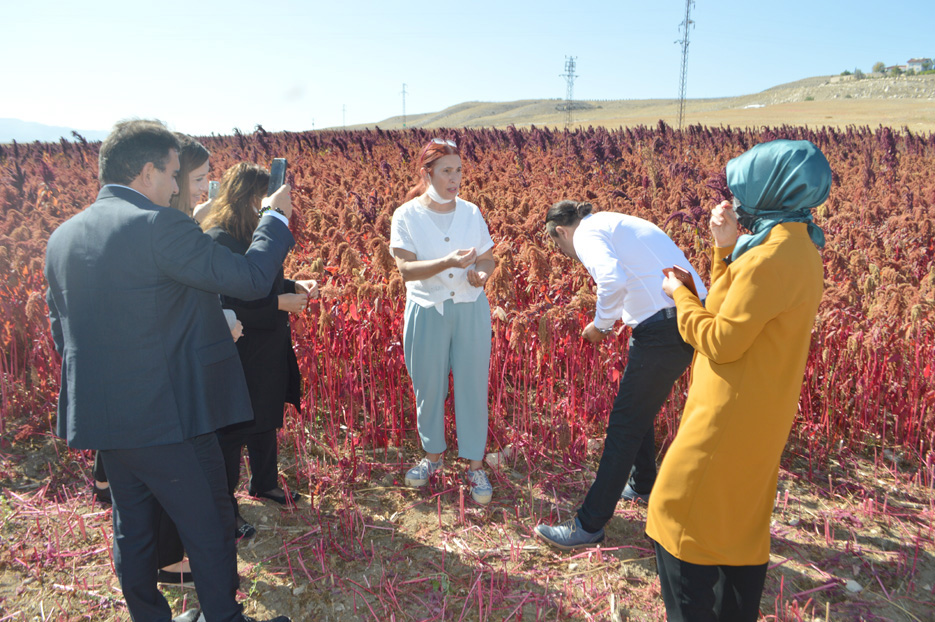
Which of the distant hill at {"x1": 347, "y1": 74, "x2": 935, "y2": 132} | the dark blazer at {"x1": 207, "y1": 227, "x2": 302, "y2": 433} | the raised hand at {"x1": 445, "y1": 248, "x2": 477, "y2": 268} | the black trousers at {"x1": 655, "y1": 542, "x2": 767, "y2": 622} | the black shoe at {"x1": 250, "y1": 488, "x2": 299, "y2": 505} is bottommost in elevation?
the black shoe at {"x1": 250, "y1": 488, "x2": 299, "y2": 505}

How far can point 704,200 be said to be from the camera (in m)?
7.41

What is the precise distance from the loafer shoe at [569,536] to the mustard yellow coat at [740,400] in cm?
112

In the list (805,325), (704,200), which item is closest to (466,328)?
(805,325)

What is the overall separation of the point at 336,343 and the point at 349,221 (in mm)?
2119

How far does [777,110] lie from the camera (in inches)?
2063

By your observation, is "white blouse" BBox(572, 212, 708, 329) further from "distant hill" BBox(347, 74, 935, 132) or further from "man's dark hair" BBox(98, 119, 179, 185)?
"distant hill" BBox(347, 74, 935, 132)

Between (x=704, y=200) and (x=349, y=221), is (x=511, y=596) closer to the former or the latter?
(x=349, y=221)

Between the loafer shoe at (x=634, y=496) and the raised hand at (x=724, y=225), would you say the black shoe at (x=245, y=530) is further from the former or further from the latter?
the raised hand at (x=724, y=225)

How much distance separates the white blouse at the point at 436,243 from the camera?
3229 mm

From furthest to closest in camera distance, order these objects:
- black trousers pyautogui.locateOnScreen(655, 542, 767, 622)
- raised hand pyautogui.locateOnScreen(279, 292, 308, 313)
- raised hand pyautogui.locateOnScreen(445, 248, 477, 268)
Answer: raised hand pyautogui.locateOnScreen(445, 248, 477, 268), raised hand pyautogui.locateOnScreen(279, 292, 308, 313), black trousers pyautogui.locateOnScreen(655, 542, 767, 622)

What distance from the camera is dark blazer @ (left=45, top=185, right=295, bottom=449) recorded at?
1.92 meters

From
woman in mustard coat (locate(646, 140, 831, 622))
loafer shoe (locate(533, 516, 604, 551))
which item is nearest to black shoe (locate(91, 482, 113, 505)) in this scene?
loafer shoe (locate(533, 516, 604, 551))

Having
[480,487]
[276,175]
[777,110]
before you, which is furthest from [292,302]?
[777,110]

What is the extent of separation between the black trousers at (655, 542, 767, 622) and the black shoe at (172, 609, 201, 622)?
6.42 ft
